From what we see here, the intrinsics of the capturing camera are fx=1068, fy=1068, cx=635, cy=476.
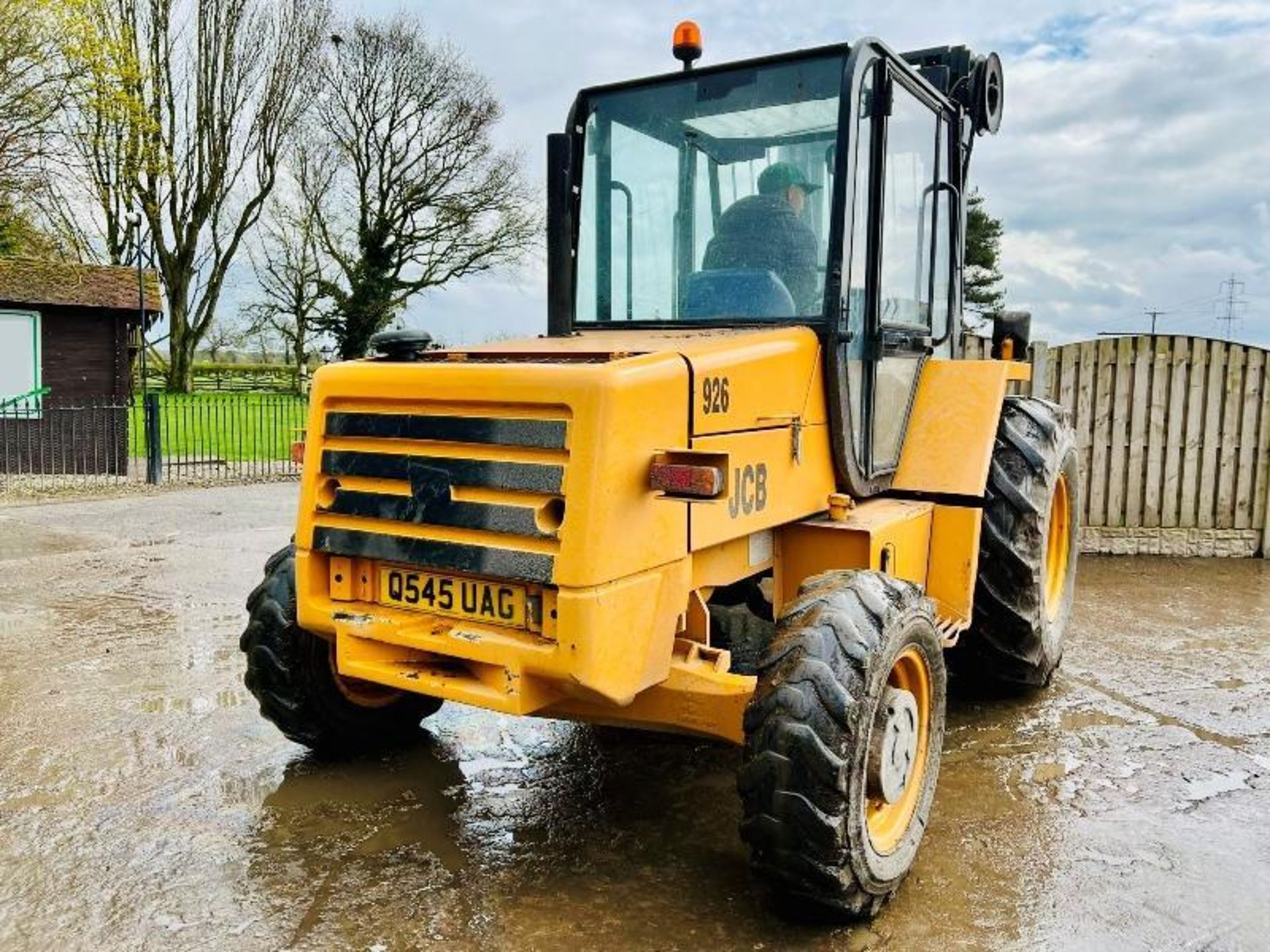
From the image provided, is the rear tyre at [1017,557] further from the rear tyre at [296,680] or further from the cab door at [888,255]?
the rear tyre at [296,680]

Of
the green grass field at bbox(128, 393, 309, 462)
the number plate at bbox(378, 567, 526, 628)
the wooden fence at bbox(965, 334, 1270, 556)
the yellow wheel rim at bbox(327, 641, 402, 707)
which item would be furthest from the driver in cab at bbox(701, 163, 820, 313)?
the green grass field at bbox(128, 393, 309, 462)

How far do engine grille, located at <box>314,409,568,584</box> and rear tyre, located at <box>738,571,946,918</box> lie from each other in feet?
2.62

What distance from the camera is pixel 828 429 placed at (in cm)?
409

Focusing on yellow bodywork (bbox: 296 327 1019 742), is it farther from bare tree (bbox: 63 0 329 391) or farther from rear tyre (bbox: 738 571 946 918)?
bare tree (bbox: 63 0 329 391)

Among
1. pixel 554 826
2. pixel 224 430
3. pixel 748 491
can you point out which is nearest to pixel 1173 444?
pixel 748 491

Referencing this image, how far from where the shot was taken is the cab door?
4.03 m

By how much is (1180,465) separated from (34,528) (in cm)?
1116

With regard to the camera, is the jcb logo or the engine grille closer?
the engine grille

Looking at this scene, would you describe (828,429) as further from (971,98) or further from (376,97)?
(376,97)

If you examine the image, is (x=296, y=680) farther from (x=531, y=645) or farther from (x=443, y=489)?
(x=531, y=645)

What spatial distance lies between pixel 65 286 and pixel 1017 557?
1784cm

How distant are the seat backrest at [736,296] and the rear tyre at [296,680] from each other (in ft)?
6.14

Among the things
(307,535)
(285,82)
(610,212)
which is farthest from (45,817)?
(285,82)

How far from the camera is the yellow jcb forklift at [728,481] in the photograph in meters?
3.12
